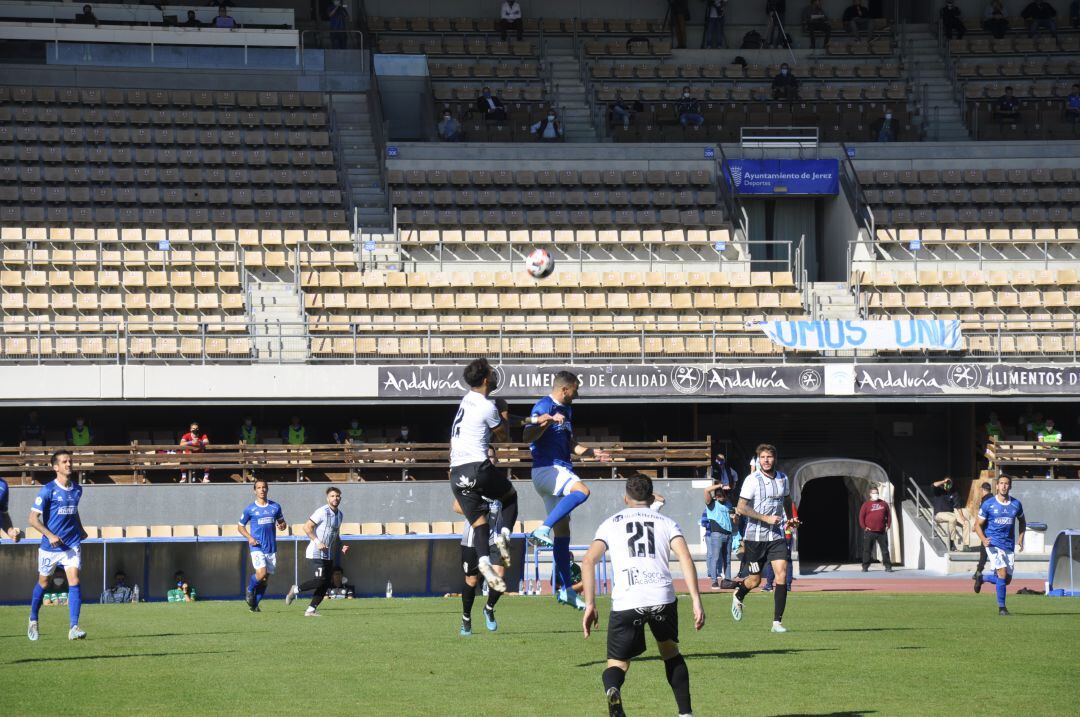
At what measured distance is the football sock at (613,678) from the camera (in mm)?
8680

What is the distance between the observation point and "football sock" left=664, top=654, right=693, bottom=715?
864cm

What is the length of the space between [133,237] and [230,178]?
3.42 metres

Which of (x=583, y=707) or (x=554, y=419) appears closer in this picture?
(x=583, y=707)

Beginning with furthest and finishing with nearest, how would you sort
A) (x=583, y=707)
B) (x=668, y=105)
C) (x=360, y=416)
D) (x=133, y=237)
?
(x=668, y=105) < (x=133, y=237) < (x=360, y=416) < (x=583, y=707)

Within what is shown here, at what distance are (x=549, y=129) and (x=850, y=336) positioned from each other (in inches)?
492

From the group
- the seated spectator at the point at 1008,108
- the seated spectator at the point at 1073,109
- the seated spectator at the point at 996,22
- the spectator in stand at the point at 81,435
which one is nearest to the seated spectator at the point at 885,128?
the seated spectator at the point at 1008,108

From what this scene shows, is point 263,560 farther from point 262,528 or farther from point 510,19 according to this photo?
point 510,19

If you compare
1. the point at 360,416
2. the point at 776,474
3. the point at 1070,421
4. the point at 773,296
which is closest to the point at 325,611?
the point at 776,474

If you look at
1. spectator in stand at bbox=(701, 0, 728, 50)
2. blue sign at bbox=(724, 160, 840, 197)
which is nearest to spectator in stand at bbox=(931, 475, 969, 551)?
blue sign at bbox=(724, 160, 840, 197)

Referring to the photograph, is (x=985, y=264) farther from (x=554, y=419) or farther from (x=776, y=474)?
(x=554, y=419)

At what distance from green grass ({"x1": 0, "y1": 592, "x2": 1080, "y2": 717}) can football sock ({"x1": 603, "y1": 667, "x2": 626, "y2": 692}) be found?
2.78 ft

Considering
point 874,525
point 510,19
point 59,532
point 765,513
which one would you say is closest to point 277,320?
point 874,525

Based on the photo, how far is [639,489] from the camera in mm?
9070

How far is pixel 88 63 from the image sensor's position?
38.1m
